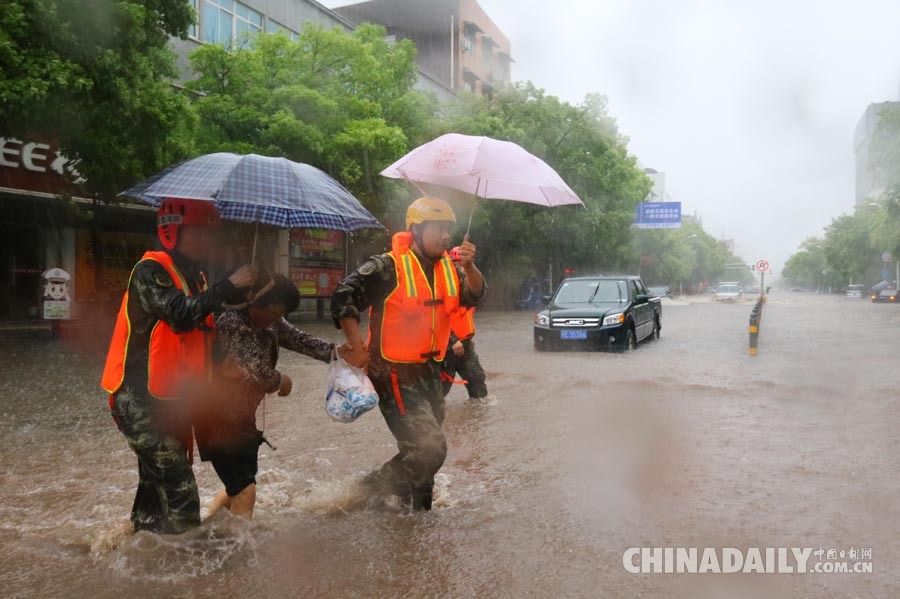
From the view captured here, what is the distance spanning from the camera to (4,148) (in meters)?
17.4

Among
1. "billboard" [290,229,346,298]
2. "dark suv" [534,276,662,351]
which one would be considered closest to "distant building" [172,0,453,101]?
"billboard" [290,229,346,298]

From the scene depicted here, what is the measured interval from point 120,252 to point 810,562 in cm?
2175

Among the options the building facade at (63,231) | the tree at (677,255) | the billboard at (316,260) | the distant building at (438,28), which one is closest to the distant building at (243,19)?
the building facade at (63,231)

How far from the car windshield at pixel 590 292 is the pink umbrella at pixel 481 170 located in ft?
34.2

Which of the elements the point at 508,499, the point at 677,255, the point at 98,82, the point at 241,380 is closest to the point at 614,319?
the point at 98,82

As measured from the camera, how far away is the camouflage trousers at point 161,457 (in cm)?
331

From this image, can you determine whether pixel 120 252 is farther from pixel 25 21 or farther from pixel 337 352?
pixel 337 352

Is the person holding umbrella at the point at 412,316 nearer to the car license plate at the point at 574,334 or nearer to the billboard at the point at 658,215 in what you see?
the car license plate at the point at 574,334

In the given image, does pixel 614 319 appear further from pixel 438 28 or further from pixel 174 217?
pixel 438 28

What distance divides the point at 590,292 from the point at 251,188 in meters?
12.4

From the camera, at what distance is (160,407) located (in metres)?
3.34

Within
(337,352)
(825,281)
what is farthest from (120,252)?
(825,281)

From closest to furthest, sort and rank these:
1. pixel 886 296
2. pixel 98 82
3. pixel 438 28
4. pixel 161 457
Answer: pixel 161 457
pixel 98 82
pixel 438 28
pixel 886 296

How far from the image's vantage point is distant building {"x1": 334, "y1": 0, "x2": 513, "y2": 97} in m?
45.8
